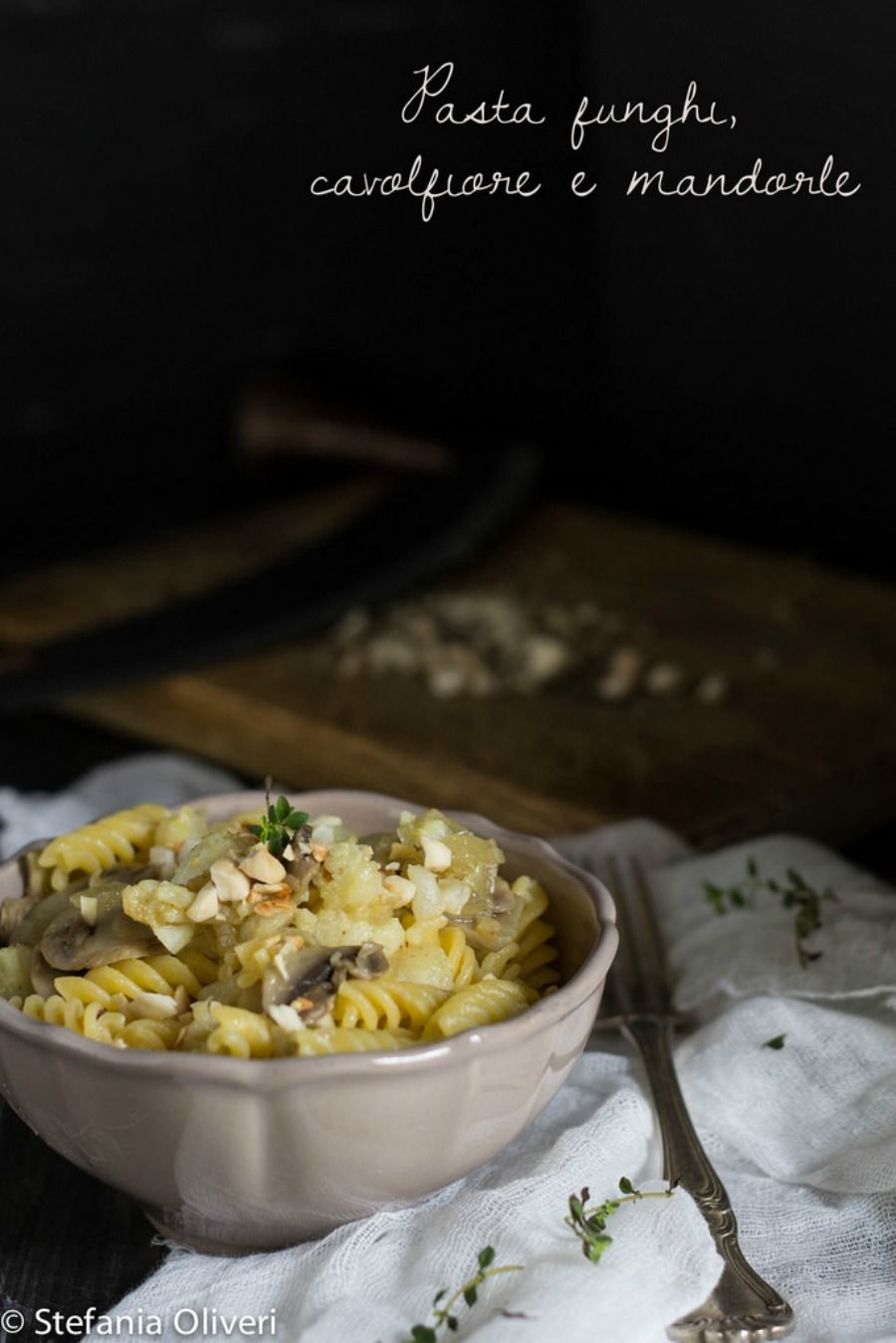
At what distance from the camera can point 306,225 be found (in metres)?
3.55

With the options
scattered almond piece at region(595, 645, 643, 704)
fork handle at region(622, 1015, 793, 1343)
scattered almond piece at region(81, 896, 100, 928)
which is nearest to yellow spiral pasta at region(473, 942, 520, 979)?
fork handle at region(622, 1015, 793, 1343)

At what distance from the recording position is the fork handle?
1164 millimetres

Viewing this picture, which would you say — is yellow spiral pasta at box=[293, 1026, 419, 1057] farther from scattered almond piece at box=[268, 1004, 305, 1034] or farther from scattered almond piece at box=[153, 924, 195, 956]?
scattered almond piece at box=[153, 924, 195, 956]

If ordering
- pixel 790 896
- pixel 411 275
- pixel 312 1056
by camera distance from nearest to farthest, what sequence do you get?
pixel 312 1056 → pixel 790 896 → pixel 411 275

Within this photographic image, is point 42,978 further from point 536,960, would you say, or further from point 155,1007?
point 536,960

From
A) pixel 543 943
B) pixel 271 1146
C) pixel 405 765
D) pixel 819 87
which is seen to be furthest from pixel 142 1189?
pixel 819 87

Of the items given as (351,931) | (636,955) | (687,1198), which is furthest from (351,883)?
(636,955)

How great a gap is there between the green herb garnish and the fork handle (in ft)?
1.38

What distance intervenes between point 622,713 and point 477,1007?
1251 millimetres

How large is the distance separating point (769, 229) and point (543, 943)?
72.6 inches

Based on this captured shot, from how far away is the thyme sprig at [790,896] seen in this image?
162cm

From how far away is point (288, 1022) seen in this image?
1.17m

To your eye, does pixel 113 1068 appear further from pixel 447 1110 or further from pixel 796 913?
pixel 796 913

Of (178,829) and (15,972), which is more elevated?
(178,829)
